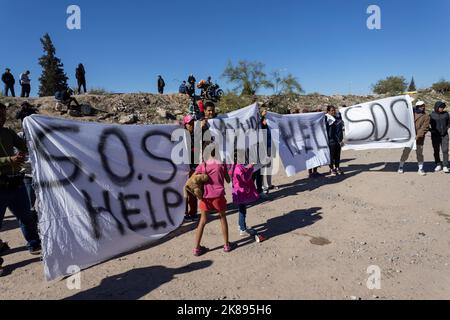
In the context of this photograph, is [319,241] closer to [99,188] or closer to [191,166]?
[191,166]

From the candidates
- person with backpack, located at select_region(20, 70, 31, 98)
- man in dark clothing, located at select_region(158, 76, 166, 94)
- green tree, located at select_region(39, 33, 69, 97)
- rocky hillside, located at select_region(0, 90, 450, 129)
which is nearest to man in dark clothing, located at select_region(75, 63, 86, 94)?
rocky hillside, located at select_region(0, 90, 450, 129)

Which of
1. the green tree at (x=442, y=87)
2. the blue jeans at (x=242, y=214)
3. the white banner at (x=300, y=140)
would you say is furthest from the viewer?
the green tree at (x=442, y=87)

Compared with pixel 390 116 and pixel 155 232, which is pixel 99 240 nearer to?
pixel 155 232

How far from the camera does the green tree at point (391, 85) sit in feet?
167

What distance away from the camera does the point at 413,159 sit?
10.7m

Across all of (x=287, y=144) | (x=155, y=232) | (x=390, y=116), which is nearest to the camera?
(x=155, y=232)

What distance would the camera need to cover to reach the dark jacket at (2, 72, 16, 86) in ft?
61.8

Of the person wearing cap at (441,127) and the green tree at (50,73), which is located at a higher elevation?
the green tree at (50,73)

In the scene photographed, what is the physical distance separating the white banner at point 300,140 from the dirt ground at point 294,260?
181 cm

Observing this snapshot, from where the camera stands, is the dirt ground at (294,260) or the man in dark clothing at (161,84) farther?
the man in dark clothing at (161,84)

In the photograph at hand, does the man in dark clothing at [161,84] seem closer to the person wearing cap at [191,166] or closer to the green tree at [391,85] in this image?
the person wearing cap at [191,166]

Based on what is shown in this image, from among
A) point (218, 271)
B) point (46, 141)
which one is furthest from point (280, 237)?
point (46, 141)

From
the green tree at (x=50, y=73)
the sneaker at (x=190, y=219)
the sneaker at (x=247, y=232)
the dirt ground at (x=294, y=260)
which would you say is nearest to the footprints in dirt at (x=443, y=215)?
the dirt ground at (x=294, y=260)
